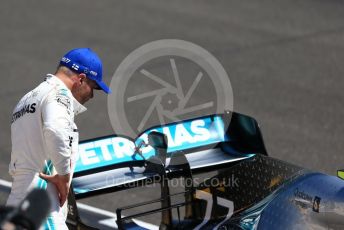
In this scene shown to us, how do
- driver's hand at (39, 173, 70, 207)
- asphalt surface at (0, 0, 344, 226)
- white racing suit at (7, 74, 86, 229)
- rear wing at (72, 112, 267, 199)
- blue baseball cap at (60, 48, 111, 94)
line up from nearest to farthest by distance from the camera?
white racing suit at (7, 74, 86, 229) → driver's hand at (39, 173, 70, 207) → blue baseball cap at (60, 48, 111, 94) → rear wing at (72, 112, 267, 199) → asphalt surface at (0, 0, 344, 226)

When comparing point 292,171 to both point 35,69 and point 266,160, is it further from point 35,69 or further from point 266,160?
point 35,69

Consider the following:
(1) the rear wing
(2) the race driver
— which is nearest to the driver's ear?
(2) the race driver

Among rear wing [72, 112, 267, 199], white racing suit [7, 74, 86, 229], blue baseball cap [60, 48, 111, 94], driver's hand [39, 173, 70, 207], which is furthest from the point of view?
rear wing [72, 112, 267, 199]

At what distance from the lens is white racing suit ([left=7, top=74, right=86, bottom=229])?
5180 mm

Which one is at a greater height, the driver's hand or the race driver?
the race driver

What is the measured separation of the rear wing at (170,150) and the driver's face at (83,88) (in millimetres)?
1096

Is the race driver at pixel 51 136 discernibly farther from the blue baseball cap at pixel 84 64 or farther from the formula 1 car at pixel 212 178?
the formula 1 car at pixel 212 178

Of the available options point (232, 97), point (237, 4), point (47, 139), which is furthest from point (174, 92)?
point (47, 139)

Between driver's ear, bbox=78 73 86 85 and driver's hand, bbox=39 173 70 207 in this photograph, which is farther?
driver's ear, bbox=78 73 86 85

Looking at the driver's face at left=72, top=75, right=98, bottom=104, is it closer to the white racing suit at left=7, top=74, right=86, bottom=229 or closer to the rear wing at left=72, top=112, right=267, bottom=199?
the white racing suit at left=7, top=74, right=86, bottom=229

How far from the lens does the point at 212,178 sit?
252 inches

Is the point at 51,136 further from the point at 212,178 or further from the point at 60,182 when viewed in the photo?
the point at 212,178

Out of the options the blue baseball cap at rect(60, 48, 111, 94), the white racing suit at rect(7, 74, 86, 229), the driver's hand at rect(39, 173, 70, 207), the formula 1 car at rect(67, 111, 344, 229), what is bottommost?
the formula 1 car at rect(67, 111, 344, 229)

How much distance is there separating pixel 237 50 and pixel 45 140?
295 inches
